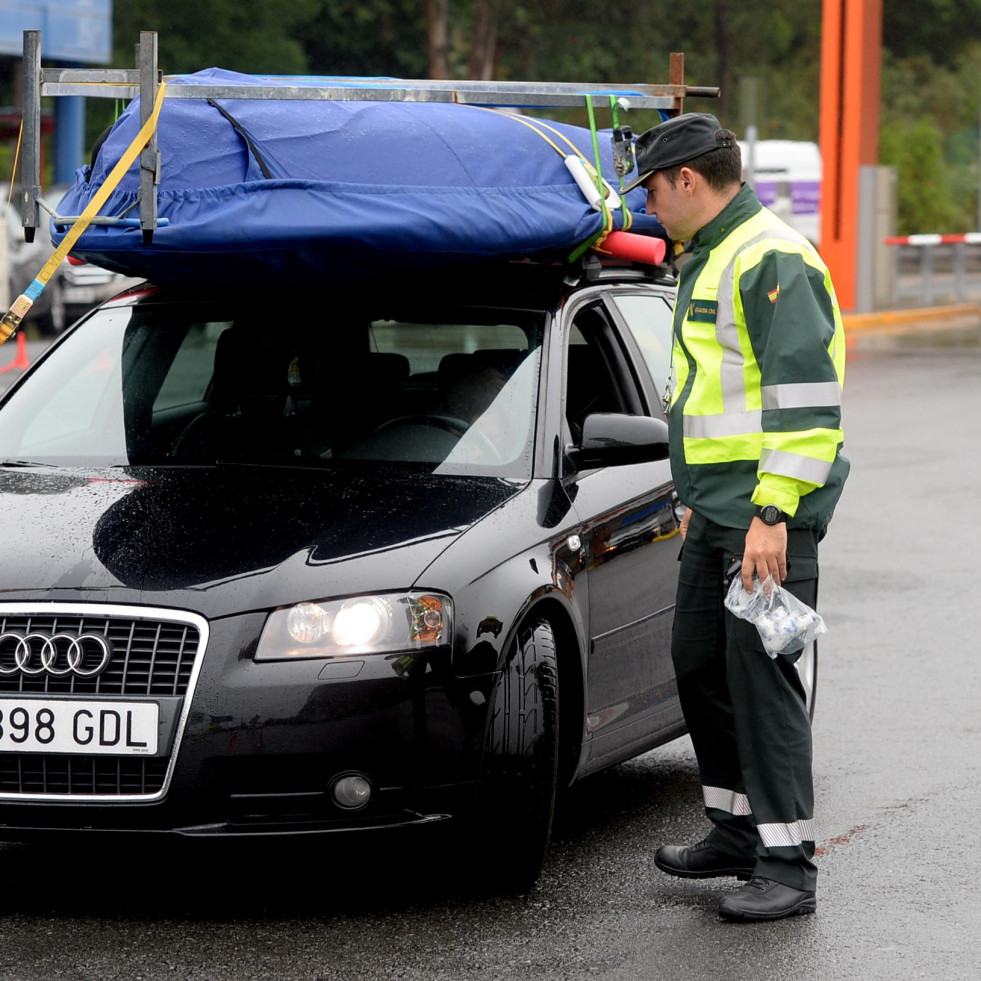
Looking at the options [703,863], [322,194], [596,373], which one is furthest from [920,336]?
[703,863]

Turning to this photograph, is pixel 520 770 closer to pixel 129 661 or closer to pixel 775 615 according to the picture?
pixel 775 615

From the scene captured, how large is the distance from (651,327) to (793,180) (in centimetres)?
3500

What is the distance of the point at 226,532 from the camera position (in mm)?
4574

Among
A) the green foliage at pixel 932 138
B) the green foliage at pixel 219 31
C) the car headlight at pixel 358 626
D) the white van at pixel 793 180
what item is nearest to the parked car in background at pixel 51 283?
the white van at pixel 793 180

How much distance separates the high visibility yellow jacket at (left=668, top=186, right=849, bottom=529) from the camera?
435cm

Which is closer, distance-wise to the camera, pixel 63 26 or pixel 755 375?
pixel 755 375

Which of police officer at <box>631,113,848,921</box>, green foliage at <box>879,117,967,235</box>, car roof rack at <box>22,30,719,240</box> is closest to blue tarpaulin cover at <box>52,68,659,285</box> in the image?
car roof rack at <box>22,30,719,240</box>

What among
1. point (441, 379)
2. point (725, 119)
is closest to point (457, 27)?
point (725, 119)

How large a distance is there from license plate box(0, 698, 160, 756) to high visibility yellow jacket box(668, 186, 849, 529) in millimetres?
1385

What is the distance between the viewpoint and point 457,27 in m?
56.7

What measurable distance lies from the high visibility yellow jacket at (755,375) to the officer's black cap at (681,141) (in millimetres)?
150

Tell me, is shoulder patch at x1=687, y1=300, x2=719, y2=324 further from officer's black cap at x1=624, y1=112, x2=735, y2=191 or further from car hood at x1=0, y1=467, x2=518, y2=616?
car hood at x1=0, y1=467, x2=518, y2=616

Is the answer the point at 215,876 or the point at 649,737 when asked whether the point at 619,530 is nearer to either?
the point at 649,737

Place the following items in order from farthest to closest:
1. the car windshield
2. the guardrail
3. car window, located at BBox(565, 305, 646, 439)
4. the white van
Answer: the white van
the guardrail
car window, located at BBox(565, 305, 646, 439)
the car windshield
